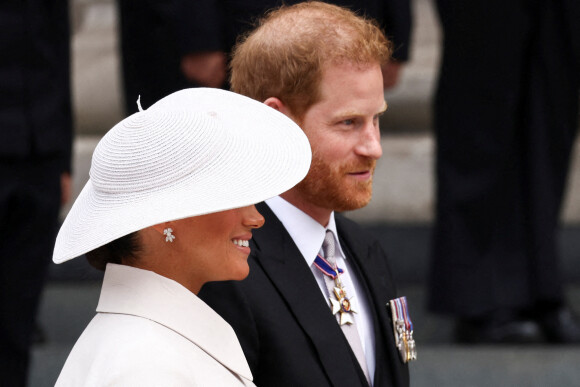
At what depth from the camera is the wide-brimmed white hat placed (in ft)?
4.78

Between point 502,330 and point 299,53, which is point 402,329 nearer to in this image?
point 299,53

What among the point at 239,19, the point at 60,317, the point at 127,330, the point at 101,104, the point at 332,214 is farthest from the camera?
the point at 101,104

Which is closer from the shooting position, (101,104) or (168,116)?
(168,116)

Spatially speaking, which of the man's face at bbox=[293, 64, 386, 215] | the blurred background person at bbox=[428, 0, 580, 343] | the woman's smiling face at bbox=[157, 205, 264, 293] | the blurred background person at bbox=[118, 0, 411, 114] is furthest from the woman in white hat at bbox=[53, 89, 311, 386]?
the blurred background person at bbox=[428, 0, 580, 343]

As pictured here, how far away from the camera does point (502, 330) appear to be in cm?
400

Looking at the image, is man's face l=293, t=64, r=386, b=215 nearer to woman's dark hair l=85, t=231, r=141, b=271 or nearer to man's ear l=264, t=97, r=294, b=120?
man's ear l=264, t=97, r=294, b=120

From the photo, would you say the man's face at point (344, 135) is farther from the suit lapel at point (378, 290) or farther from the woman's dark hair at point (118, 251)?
the woman's dark hair at point (118, 251)

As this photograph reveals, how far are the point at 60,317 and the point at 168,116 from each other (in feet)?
9.93

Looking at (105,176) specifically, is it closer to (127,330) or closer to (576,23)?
(127,330)

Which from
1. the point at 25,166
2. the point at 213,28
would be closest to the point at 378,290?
the point at 213,28

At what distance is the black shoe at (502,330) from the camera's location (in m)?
3.98

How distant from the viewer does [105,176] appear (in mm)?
1524

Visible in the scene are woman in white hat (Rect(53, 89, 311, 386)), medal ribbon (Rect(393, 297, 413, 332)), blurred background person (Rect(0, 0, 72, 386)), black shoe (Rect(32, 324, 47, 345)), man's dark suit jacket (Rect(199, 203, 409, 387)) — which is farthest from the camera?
black shoe (Rect(32, 324, 47, 345))

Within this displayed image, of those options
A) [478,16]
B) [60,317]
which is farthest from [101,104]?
[478,16]
